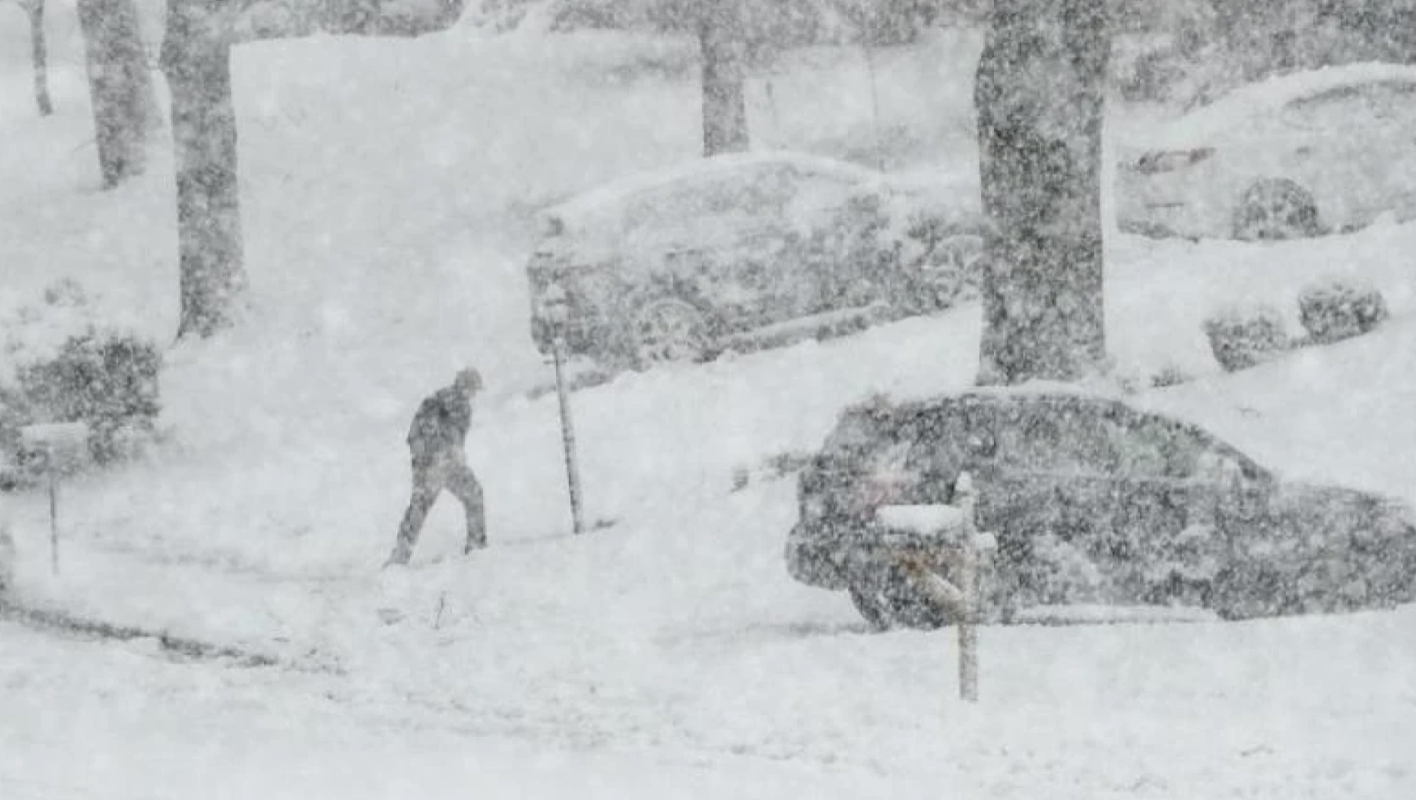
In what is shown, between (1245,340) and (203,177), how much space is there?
40.2 feet

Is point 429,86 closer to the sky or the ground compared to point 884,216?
closer to the sky

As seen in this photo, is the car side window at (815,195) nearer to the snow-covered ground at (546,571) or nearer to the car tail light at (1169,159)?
the snow-covered ground at (546,571)

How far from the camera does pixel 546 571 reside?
14594 mm

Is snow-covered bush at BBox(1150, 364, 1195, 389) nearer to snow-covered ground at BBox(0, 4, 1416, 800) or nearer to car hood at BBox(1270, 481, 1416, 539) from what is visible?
snow-covered ground at BBox(0, 4, 1416, 800)

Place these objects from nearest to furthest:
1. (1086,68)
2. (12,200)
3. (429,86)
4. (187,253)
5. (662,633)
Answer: (662,633)
(1086,68)
(187,253)
(12,200)
(429,86)

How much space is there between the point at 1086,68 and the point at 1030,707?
6855 millimetres

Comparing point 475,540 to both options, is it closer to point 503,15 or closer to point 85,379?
point 85,379

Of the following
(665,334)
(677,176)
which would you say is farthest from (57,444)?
(677,176)

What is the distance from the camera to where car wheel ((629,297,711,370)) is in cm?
1962

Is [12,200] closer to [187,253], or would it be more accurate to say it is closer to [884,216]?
[187,253]

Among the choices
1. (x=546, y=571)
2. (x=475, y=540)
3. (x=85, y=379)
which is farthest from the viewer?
(x=85, y=379)

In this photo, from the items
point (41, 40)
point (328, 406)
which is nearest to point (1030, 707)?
point (328, 406)

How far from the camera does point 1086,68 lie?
1595 cm

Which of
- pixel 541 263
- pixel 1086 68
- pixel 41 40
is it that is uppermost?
pixel 41 40
